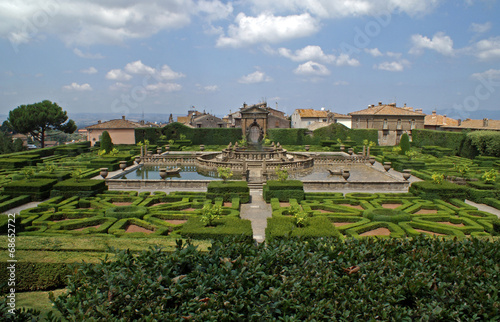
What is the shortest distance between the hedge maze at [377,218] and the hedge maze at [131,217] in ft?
6.65

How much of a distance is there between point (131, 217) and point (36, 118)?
45.2 meters

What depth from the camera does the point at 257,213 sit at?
55.0 ft

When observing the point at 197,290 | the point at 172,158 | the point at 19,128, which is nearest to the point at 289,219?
the point at 197,290

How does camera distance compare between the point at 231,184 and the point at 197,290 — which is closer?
the point at 197,290

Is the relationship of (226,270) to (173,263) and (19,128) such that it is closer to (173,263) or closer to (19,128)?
(173,263)

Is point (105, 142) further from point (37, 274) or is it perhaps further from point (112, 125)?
point (37, 274)

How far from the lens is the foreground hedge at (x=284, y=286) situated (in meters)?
5.39

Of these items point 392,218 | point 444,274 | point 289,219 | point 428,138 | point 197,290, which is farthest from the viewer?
point 428,138

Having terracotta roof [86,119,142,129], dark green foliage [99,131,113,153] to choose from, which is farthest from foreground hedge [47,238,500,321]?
terracotta roof [86,119,142,129]

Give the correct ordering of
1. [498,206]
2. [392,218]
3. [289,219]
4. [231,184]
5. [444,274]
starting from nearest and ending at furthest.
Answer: [444,274] < [289,219] < [392,218] < [498,206] < [231,184]

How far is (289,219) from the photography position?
40.7ft

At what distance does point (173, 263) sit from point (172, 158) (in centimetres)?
2957

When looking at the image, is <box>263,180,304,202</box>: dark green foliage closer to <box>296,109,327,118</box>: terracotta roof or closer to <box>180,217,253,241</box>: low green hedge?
<box>180,217,253,241</box>: low green hedge

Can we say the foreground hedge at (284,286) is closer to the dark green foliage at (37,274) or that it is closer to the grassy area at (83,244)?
the dark green foliage at (37,274)
